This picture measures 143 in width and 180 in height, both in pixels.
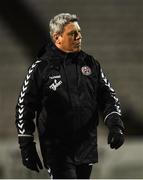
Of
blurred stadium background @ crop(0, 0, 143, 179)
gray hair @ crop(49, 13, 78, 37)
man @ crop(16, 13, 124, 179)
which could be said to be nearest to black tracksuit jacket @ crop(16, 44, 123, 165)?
man @ crop(16, 13, 124, 179)

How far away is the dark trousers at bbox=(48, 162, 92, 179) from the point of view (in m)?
4.12

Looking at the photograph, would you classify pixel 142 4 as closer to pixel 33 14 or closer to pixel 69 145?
pixel 33 14

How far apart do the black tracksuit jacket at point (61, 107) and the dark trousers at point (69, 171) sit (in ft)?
0.13

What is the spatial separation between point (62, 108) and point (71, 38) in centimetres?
40

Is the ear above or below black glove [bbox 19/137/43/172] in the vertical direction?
above

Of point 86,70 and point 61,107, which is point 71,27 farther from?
point 61,107

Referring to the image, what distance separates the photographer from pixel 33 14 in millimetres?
7980

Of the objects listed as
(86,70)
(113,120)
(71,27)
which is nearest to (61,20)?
(71,27)

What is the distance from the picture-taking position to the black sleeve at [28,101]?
13.5ft

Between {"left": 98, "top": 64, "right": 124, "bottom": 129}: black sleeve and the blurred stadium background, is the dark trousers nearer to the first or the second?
{"left": 98, "top": 64, "right": 124, "bottom": 129}: black sleeve

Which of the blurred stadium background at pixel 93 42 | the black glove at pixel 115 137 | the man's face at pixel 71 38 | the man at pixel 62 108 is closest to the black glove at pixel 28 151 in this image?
the man at pixel 62 108

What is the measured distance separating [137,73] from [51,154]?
3968 millimetres

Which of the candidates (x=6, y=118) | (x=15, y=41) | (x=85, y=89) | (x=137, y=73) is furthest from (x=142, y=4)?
(x=85, y=89)

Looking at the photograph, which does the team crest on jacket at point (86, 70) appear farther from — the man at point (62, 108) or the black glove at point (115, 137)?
the black glove at point (115, 137)
